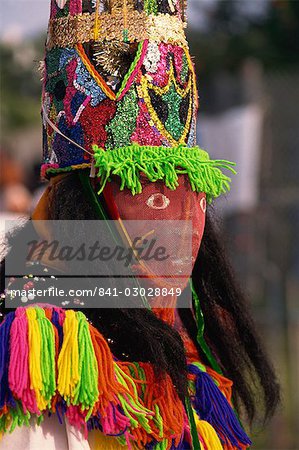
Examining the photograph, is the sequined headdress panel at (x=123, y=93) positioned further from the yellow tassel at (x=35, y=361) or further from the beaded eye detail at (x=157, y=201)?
the yellow tassel at (x=35, y=361)

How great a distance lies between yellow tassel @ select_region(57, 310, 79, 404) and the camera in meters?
1.90

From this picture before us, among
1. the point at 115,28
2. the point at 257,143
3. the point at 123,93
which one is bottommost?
the point at 257,143

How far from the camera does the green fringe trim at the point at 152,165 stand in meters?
2.05

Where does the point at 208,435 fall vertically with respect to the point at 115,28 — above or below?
below

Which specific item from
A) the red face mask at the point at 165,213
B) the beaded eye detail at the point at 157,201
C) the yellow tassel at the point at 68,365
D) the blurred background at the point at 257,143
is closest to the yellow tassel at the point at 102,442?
the yellow tassel at the point at 68,365

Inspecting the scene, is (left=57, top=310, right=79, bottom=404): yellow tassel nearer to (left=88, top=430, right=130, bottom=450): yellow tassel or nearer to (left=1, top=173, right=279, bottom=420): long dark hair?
(left=88, top=430, right=130, bottom=450): yellow tassel

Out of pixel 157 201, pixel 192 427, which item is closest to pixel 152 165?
pixel 157 201

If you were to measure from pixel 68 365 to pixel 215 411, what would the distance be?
1.59 ft

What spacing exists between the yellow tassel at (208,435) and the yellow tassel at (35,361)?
0.44 meters

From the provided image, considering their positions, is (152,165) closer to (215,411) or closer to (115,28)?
(115,28)

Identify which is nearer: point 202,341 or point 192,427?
point 192,427

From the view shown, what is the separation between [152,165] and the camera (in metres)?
2.06

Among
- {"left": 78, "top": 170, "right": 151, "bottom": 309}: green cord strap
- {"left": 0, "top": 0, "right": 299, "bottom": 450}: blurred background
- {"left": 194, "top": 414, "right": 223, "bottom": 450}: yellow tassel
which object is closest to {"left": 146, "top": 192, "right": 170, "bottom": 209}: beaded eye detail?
{"left": 78, "top": 170, "right": 151, "bottom": 309}: green cord strap

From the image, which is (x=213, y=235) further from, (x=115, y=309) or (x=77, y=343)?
(x=77, y=343)
